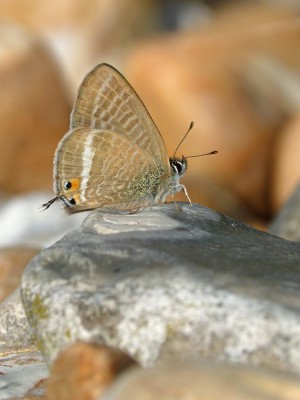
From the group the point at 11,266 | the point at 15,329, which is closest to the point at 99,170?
the point at 15,329

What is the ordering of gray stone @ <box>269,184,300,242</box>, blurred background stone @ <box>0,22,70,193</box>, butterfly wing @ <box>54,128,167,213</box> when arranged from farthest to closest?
1. blurred background stone @ <box>0,22,70,193</box>
2. gray stone @ <box>269,184,300,242</box>
3. butterfly wing @ <box>54,128,167,213</box>

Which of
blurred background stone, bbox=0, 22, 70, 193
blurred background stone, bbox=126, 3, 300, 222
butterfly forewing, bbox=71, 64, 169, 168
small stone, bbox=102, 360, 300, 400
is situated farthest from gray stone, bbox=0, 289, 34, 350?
blurred background stone, bbox=0, 22, 70, 193

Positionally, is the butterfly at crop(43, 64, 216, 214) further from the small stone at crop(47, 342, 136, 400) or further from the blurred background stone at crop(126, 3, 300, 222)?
the blurred background stone at crop(126, 3, 300, 222)

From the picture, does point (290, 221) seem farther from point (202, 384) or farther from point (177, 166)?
point (202, 384)

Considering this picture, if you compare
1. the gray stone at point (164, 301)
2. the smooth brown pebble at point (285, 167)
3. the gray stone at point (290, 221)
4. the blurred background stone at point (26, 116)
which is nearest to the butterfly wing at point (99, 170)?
the gray stone at point (164, 301)

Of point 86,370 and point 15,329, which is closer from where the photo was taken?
point 86,370

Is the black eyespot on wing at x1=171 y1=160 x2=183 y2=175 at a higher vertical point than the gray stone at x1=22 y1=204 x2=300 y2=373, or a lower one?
higher

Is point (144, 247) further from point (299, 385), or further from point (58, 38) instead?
point (58, 38)
